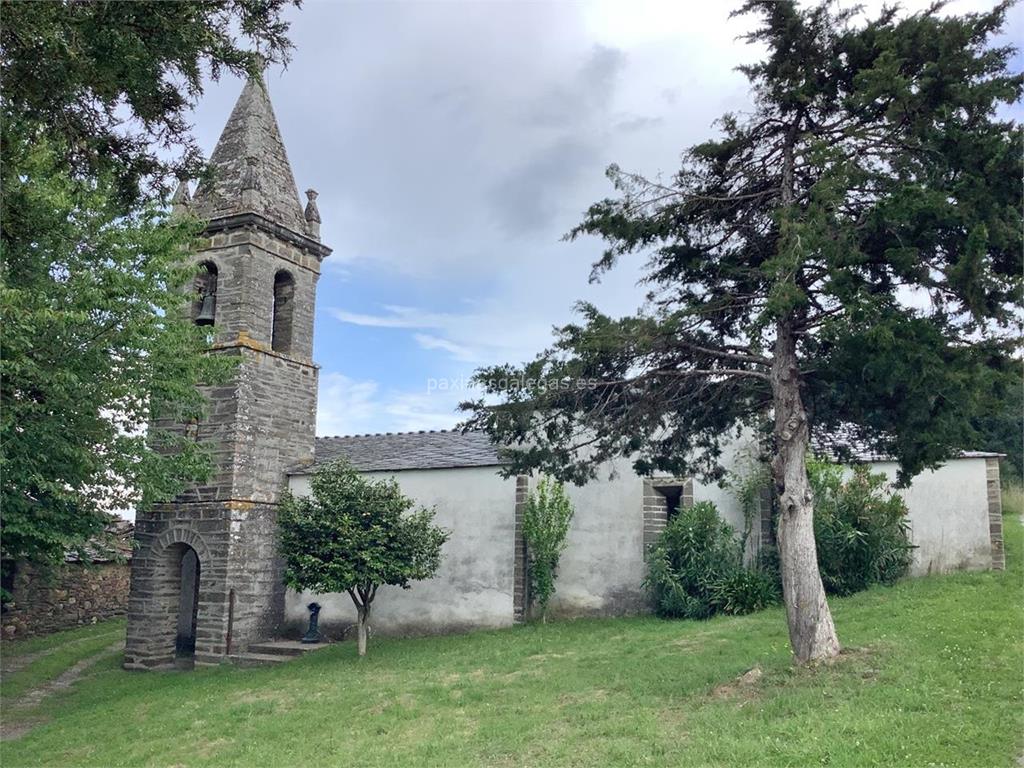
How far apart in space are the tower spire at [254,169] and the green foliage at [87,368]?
4665 mm

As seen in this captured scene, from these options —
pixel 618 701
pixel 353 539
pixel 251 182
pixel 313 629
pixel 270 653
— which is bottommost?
pixel 270 653

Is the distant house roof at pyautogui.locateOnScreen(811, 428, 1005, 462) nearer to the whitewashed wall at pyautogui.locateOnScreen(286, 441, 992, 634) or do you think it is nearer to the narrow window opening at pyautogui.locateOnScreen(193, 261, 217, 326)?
the whitewashed wall at pyautogui.locateOnScreen(286, 441, 992, 634)

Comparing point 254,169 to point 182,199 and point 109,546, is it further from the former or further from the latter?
point 109,546

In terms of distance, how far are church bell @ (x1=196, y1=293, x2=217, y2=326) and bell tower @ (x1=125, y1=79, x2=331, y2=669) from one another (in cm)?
3

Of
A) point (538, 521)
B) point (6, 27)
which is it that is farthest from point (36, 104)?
point (538, 521)

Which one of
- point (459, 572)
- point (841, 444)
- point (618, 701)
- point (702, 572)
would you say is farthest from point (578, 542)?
point (618, 701)

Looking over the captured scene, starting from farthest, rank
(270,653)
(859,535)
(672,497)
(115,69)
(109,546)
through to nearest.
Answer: (672,497), (270,653), (109,546), (859,535), (115,69)

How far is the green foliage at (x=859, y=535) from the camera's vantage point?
14.5 metres

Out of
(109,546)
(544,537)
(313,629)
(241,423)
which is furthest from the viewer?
(241,423)

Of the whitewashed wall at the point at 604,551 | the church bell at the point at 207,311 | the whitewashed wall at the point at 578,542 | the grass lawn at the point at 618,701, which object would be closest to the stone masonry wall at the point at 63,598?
the grass lawn at the point at 618,701

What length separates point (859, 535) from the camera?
14469 mm

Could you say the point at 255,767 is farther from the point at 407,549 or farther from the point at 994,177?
the point at 994,177

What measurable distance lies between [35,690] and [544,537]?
33.2 feet

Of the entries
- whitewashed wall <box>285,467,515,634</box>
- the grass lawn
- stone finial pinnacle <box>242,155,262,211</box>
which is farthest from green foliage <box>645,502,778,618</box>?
stone finial pinnacle <box>242,155,262,211</box>
